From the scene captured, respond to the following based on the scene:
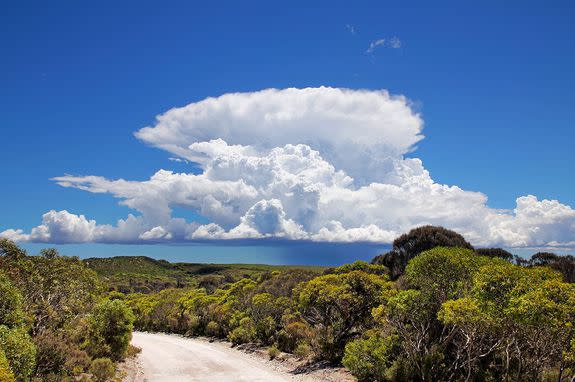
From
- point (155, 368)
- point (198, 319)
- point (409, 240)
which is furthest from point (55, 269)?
point (409, 240)

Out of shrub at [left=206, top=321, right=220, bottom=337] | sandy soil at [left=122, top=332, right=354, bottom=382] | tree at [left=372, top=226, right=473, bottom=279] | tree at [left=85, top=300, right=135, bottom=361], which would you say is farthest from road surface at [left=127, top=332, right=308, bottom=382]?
tree at [left=372, top=226, right=473, bottom=279]

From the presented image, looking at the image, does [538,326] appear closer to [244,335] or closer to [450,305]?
[450,305]

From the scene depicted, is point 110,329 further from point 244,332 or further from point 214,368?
point 244,332

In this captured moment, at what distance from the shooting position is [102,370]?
21422 mm

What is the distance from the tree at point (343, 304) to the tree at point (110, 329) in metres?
11.9

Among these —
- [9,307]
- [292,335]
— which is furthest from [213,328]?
[9,307]

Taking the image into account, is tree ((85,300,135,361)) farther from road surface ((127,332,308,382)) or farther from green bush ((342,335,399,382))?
green bush ((342,335,399,382))

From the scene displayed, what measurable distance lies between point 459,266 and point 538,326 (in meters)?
6.41

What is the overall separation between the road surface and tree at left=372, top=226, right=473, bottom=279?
2084 cm

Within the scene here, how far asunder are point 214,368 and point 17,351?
16.5 m

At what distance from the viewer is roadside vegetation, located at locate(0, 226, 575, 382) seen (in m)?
14.1

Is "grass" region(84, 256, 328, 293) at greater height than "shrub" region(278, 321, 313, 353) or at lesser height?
lesser

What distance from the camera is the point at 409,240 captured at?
49.2 m

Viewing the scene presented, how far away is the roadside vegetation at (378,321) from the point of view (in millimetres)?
14078
